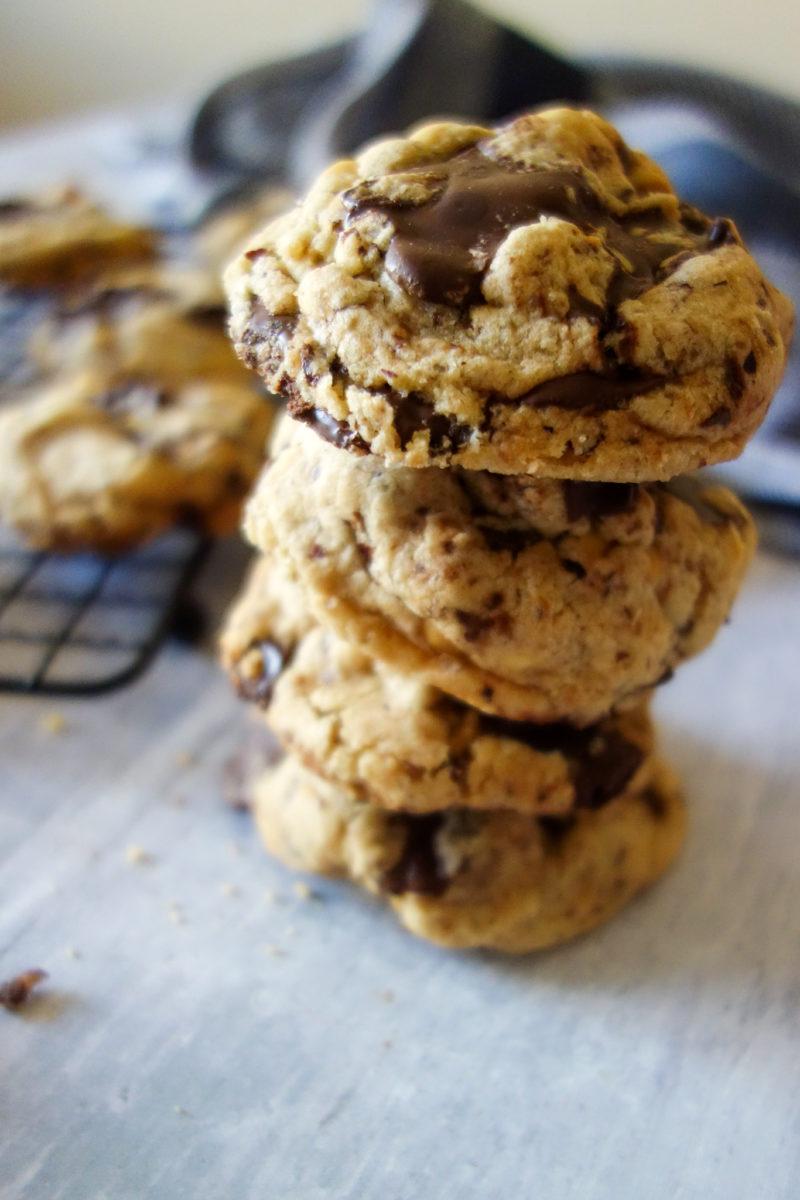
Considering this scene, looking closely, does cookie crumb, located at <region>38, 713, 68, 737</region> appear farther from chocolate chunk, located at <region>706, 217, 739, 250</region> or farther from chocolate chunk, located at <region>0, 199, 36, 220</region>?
chocolate chunk, located at <region>0, 199, 36, 220</region>

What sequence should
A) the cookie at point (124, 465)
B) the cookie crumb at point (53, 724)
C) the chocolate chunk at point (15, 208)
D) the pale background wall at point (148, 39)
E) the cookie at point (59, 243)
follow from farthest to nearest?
the pale background wall at point (148, 39) → the chocolate chunk at point (15, 208) → the cookie at point (59, 243) → the cookie at point (124, 465) → the cookie crumb at point (53, 724)

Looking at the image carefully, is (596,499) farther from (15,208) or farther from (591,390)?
(15,208)

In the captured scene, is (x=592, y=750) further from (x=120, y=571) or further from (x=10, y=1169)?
(x=120, y=571)

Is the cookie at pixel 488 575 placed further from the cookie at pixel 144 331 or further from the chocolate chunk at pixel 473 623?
the cookie at pixel 144 331

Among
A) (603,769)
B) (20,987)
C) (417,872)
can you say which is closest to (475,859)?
(417,872)

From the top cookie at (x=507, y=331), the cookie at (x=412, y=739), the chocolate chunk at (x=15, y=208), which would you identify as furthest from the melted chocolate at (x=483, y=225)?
the chocolate chunk at (x=15, y=208)

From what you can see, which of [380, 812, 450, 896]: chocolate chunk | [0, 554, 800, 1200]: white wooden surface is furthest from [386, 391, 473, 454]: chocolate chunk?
[0, 554, 800, 1200]: white wooden surface
